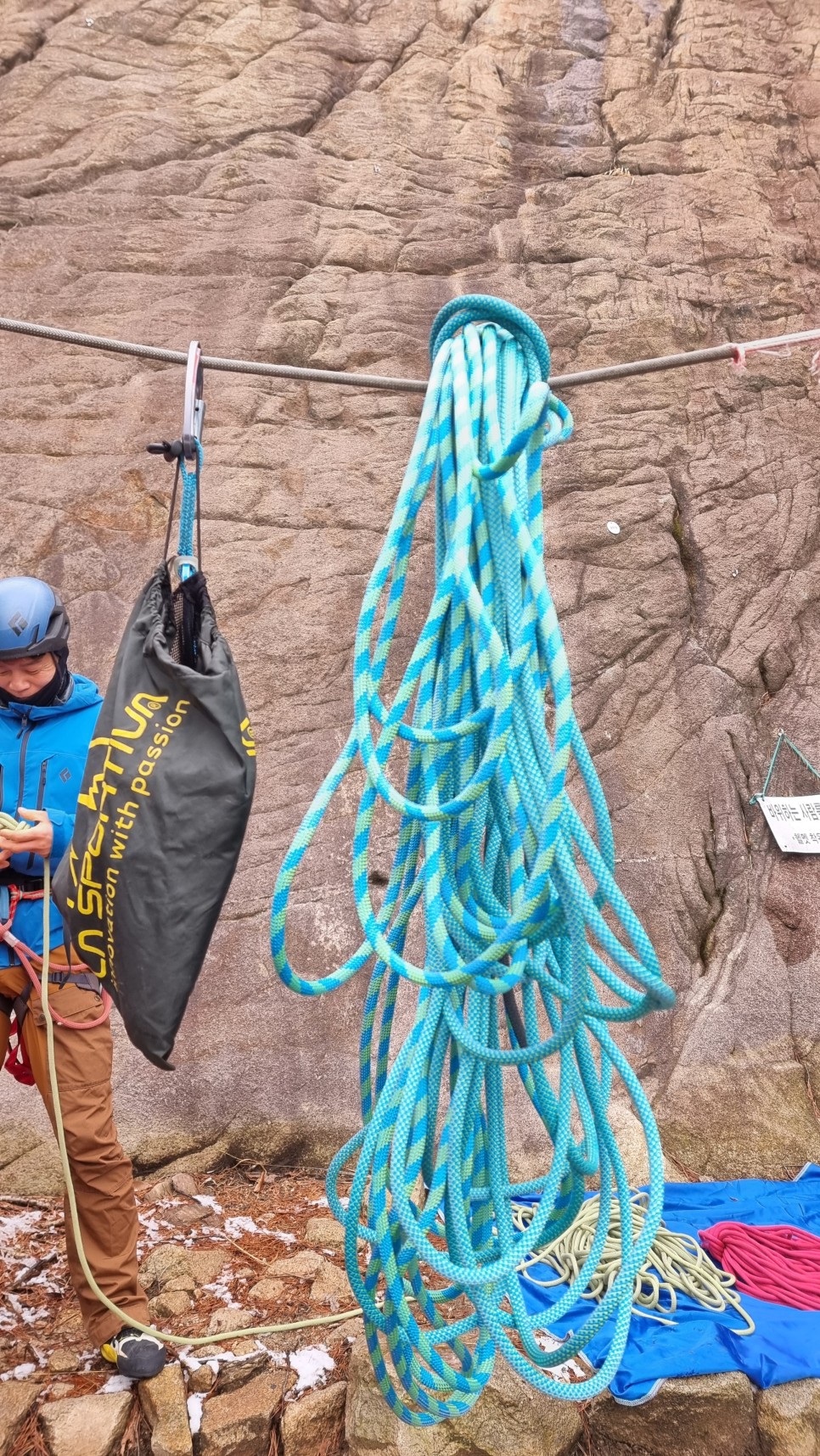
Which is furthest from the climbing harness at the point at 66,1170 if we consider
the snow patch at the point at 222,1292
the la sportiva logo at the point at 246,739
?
the la sportiva logo at the point at 246,739

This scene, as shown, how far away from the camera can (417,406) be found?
5.28 m

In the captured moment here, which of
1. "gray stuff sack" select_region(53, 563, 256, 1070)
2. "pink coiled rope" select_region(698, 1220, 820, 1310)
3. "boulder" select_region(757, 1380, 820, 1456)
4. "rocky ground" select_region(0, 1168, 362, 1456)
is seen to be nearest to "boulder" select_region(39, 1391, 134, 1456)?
"rocky ground" select_region(0, 1168, 362, 1456)

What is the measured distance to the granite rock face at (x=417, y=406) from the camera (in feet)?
14.2

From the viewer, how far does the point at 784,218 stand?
5.95 metres

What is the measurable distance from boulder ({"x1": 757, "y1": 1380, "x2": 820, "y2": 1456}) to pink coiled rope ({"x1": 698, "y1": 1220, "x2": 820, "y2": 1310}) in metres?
0.44

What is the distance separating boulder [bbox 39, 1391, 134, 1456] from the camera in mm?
2299

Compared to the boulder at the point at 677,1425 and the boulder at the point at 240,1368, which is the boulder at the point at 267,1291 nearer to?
the boulder at the point at 240,1368

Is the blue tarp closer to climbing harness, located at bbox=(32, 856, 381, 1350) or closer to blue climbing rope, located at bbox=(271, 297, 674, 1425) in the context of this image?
blue climbing rope, located at bbox=(271, 297, 674, 1425)

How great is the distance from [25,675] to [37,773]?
23 cm

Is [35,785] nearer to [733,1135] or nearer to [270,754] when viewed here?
[270,754]

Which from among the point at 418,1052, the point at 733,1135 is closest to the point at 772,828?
the point at 733,1135

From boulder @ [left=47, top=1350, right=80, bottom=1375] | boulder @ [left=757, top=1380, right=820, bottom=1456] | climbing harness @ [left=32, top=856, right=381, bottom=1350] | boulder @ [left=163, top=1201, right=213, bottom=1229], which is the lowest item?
boulder @ [left=757, top=1380, right=820, bottom=1456]

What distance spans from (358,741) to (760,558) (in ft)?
12.7

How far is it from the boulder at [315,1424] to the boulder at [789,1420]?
976 millimetres
